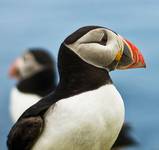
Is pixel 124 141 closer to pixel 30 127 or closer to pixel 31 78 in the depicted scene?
pixel 31 78

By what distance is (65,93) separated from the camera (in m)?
4.53

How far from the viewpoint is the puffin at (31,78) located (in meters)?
9.33

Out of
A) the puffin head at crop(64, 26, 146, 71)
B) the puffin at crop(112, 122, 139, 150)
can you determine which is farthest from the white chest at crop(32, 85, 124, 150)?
the puffin at crop(112, 122, 139, 150)

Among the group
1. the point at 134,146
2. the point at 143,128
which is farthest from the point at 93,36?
the point at 143,128

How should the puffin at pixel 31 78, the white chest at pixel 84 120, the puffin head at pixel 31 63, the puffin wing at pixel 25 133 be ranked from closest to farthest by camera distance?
the white chest at pixel 84 120 < the puffin wing at pixel 25 133 < the puffin at pixel 31 78 < the puffin head at pixel 31 63

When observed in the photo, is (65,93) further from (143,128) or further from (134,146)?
(143,128)

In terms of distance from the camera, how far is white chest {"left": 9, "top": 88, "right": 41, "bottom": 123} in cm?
905

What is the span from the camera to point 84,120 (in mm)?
4426

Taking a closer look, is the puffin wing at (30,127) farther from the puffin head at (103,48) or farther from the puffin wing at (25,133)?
the puffin head at (103,48)

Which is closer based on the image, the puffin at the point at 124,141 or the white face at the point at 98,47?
the white face at the point at 98,47

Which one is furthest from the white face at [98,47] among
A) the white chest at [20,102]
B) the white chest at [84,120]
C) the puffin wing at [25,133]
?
the white chest at [20,102]

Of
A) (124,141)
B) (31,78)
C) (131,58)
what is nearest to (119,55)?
(131,58)

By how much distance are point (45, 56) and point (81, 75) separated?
5.61m

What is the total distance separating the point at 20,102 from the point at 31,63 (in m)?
0.99
